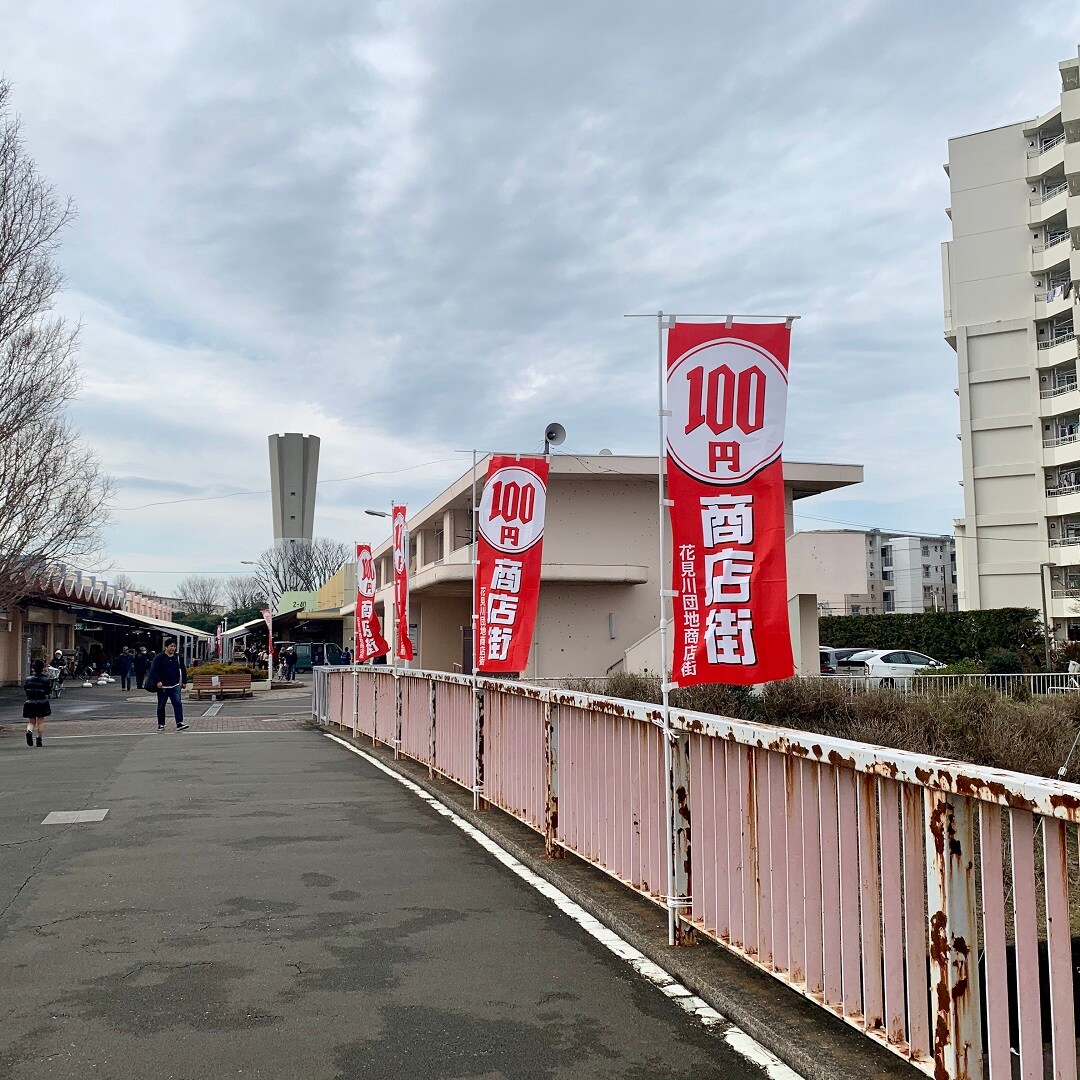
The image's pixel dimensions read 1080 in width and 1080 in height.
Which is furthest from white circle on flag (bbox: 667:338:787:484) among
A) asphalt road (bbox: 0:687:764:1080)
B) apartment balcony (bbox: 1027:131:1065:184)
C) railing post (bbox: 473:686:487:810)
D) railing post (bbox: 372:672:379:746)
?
apartment balcony (bbox: 1027:131:1065:184)

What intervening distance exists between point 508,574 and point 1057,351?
2073 inches

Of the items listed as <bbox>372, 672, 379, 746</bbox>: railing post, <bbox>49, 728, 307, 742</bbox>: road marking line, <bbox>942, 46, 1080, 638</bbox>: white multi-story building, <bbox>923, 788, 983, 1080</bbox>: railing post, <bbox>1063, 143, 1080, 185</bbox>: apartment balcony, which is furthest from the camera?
<bbox>942, 46, 1080, 638</bbox>: white multi-story building

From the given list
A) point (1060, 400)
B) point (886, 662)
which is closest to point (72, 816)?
point (886, 662)

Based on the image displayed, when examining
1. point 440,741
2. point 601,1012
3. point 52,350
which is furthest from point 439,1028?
point 52,350

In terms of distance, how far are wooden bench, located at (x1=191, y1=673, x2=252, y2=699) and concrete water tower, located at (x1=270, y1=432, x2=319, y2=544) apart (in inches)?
583

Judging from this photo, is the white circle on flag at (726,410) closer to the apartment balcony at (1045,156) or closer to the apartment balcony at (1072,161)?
the apartment balcony at (1072,161)

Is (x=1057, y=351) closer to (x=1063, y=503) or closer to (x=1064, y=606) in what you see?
(x=1063, y=503)

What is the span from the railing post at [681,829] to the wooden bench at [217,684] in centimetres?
3315

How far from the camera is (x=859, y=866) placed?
12.9 feet

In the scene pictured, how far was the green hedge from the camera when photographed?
41375 millimetres

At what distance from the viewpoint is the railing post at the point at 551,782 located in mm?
7762

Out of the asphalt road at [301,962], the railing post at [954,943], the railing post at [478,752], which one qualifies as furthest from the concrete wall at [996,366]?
the railing post at [954,943]

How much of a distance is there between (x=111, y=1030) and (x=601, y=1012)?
2022mm

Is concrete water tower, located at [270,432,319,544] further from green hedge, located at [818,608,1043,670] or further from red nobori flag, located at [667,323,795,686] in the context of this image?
green hedge, located at [818,608,1043,670]
